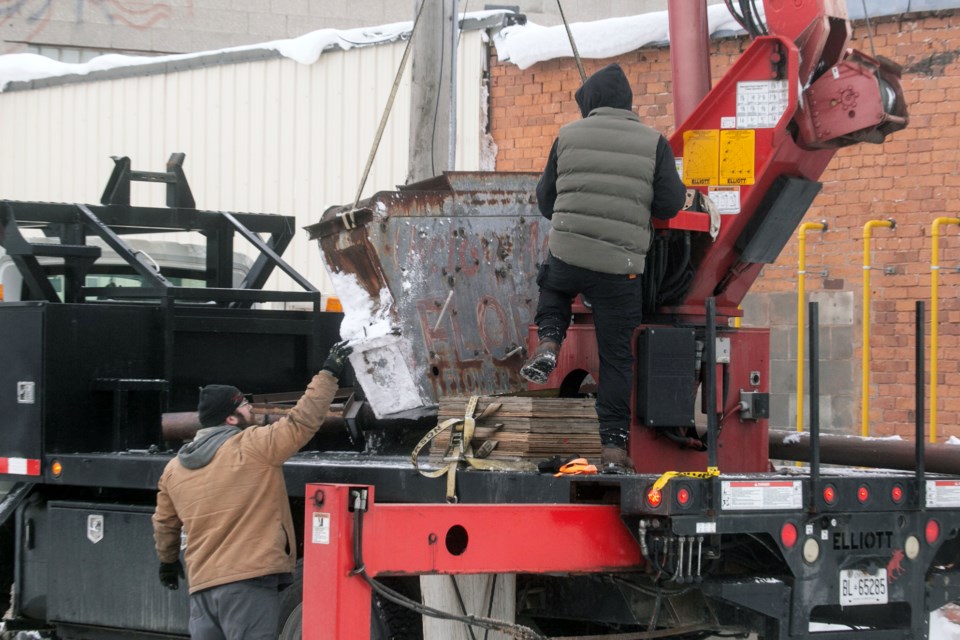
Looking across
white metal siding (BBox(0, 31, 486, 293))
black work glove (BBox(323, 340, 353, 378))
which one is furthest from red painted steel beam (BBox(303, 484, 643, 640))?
white metal siding (BBox(0, 31, 486, 293))

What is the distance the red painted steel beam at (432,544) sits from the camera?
14.1ft

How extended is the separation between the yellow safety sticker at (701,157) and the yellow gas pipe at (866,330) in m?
5.05

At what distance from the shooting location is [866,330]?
1060 centimetres

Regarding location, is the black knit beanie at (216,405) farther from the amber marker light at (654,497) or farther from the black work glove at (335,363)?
the amber marker light at (654,497)

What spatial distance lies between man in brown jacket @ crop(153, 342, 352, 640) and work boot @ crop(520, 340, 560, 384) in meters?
0.76

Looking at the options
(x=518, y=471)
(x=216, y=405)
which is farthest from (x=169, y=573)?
(x=518, y=471)

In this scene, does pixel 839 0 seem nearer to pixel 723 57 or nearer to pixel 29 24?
pixel 723 57

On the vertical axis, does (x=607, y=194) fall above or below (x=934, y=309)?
above

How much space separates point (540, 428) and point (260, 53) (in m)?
10.8

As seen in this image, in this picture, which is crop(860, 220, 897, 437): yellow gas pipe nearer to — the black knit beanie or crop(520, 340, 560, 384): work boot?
crop(520, 340, 560, 384): work boot

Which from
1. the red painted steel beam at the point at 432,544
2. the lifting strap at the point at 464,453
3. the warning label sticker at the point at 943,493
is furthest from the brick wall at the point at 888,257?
the red painted steel beam at the point at 432,544

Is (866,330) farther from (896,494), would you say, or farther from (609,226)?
(609,226)

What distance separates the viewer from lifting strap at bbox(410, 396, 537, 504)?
5055 mm

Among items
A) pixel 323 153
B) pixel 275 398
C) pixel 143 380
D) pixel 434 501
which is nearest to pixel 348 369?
pixel 275 398
